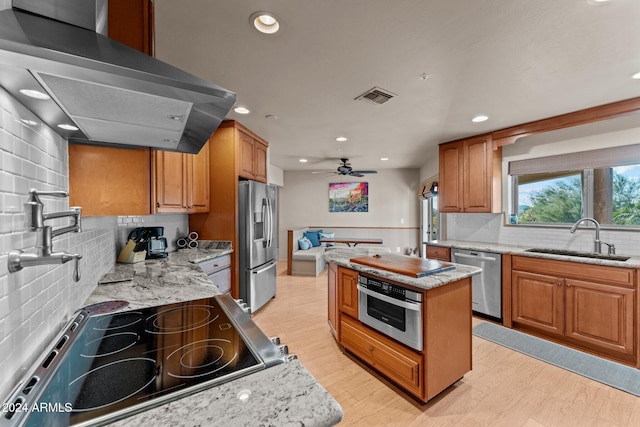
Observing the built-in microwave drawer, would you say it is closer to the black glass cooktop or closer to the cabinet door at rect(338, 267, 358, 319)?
the cabinet door at rect(338, 267, 358, 319)

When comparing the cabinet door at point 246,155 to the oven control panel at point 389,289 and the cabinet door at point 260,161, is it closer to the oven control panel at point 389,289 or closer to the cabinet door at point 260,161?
the cabinet door at point 260,161

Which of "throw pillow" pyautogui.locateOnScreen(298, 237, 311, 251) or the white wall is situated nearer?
"throw pillow" pyautogui.locateOnScreen(298, 237, 311, 251)

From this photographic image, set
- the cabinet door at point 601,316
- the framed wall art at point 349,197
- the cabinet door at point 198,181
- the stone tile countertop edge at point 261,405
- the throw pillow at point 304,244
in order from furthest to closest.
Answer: the framed wall art at point 349,197 < the throw pillow at point 304,244 < the cabinet door at point 198,181 < the cabinet door at point 601,316 < the stone tile countertop edge at point 261,405

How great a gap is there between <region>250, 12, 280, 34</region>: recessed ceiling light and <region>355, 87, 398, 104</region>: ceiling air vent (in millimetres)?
1075

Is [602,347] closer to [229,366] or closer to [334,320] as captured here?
[334,320]

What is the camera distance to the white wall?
7.04 metres

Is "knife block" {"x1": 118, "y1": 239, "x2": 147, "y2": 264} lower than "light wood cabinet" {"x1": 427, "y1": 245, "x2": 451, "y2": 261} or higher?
higher

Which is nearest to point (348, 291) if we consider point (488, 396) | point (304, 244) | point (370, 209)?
point (488, 396)

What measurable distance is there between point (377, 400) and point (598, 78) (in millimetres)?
3058

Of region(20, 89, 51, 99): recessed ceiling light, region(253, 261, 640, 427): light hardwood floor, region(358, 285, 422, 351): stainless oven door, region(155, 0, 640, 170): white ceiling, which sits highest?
region(155, 0, 640, 170): white ceiling

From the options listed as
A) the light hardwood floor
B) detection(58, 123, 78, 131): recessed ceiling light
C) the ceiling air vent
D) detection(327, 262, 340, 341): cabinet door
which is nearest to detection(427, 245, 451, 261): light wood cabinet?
the light hardwood floor

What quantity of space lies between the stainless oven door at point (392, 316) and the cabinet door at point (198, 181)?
2.05m

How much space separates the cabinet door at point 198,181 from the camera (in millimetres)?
2924

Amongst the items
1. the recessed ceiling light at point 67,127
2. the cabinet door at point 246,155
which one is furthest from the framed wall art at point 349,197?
the recessed ceiling light at point 67,127
